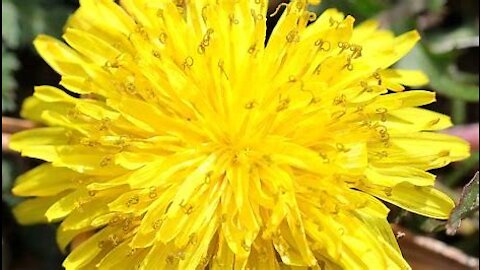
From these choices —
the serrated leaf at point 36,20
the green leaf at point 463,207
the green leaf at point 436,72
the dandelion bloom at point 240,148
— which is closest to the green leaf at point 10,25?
the serrated leaf at point 36,20

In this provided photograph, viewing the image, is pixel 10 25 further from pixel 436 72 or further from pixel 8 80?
pixel 436 72

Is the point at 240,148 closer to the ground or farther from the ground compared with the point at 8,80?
closer to the ground

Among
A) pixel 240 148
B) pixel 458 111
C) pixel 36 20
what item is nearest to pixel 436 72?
pixel 458 111

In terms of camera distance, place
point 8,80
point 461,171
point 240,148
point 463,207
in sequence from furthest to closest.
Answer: point 461,171
point 8,80
point 463,207
point 240,148

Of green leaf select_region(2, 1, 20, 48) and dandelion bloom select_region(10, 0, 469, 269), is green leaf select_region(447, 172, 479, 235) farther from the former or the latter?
green leaf select_region(2, 1, 20, 48)

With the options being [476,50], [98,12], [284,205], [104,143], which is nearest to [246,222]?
[284,205]

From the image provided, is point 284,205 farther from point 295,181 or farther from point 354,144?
point 354,144

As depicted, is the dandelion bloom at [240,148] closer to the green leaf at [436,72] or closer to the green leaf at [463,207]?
the green leaf at [463,207]

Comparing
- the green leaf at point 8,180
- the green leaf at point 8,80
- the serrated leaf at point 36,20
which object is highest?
→ the serrated leaf at point 36,20
